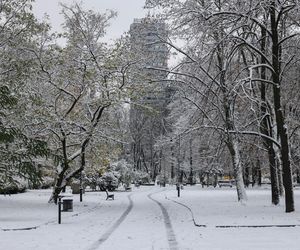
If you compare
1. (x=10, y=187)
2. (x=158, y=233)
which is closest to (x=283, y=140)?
(x=158, y=233)

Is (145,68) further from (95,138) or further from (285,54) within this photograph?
(285,54)

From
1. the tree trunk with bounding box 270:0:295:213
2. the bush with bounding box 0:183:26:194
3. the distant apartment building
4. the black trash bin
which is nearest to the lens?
the bush with bounding box 0:183:26:194

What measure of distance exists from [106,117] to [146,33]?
254 inches

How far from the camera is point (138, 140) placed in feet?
272

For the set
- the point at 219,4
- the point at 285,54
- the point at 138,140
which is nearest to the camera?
the point at 219,4

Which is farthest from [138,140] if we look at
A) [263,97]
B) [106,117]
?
[263,97]

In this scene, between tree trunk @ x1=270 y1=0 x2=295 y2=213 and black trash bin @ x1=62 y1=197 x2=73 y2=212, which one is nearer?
tree trunk @ x1=270 y1=0 x2=295 y2=213

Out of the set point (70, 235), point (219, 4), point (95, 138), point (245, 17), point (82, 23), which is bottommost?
point (70, 235)

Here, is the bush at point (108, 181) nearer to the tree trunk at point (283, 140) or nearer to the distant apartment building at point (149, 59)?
the distant apartment building at point (149, 59)

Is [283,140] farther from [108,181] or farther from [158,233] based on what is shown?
[108,181]

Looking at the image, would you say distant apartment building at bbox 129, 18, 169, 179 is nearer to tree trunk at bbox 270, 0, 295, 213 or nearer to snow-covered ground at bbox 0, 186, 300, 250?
tree trunk at bbox 270, 0, 295, 213

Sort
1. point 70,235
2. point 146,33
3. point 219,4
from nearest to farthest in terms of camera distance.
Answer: point 70,235, point 219,4, point 146,33

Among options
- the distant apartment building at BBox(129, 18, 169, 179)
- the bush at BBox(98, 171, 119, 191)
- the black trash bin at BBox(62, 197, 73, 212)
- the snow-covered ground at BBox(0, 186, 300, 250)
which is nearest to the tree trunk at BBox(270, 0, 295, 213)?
the snow-covered ground at BBox(0, 186, 300, 250)

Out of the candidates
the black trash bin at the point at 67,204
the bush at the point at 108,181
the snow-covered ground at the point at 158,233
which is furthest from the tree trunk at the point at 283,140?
the bush at the point at 108,181
